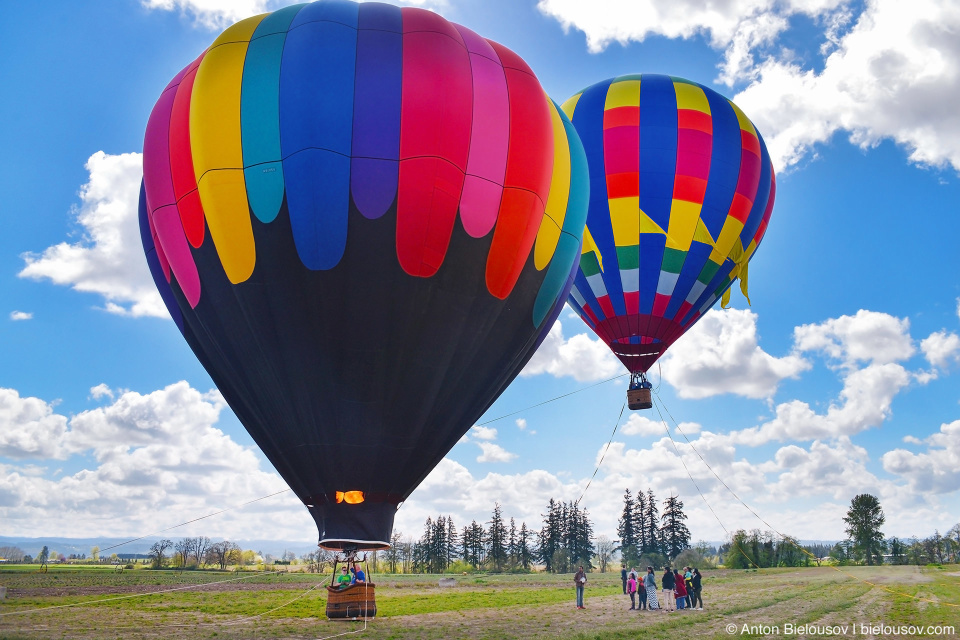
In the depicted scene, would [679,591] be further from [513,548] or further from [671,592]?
[513,548]

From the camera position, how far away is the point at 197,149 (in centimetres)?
983

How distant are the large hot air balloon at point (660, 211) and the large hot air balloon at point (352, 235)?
6289 millimetres

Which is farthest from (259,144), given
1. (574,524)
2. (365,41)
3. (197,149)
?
(574,524)

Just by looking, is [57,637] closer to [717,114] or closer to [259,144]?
[259,144]

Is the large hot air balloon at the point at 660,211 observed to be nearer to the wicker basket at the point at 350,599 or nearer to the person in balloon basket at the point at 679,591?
the person in balloon basket at the point at 679,591

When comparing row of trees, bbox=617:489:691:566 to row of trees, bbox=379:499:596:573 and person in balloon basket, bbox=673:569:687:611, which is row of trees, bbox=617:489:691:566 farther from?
person in balloon basket, bbox=673:569:687:611

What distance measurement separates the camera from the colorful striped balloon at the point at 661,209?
1617 centimetres

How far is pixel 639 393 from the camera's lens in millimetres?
17016

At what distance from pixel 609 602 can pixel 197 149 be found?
43.0ft

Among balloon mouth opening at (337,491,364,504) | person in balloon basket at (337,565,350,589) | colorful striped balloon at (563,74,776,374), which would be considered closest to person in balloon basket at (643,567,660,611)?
colorful striped balloon at (563,74,776,374)

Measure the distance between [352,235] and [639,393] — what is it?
9866 millimetres

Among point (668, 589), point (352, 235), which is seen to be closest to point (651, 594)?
point (668, 589)

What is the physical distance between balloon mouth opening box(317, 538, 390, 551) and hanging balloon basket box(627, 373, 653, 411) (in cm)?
876

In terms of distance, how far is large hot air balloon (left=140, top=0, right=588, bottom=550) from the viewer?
922cm
